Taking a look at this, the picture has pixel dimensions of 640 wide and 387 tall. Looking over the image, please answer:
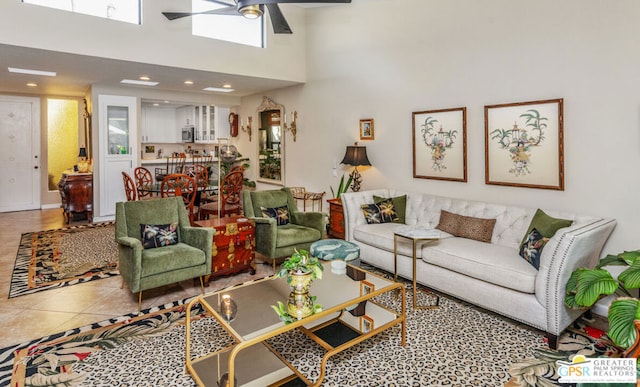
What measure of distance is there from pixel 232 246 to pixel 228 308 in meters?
1.67

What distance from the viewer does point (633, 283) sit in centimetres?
230

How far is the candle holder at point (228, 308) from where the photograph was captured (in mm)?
2238

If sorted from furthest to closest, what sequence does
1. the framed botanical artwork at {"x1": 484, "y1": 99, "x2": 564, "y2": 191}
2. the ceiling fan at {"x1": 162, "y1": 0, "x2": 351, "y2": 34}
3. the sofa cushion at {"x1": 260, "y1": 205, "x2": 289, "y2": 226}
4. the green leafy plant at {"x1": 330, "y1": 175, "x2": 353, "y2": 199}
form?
the green leafy plant at {"x1": 330, "y1": 175, "x2": 353, "y2": 199}, the sofa cushion at {"x1": 260, "y1": 205, "x2": 289, "y2": 226}, the framed botanical artwork at {"x1": 484, "y1": 99, "x2": 564, "y2": 191}, the ceiling fan at {"x1": 162, "y1": 0, "x2": 351, "y2": 34}

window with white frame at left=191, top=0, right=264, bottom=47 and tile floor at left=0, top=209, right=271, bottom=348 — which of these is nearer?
tile floor at left=0, top=209, right=271, bottom=348

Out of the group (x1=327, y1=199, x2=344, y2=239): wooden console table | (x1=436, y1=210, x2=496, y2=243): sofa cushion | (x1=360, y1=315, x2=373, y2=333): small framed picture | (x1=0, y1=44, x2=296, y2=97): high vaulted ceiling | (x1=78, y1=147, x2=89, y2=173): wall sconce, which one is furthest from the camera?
(x1=78, y1=147, x2=89, y2=173): wall sconce

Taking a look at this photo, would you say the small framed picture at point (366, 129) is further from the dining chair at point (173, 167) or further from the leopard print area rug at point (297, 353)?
the dining chair at point (173, 167)

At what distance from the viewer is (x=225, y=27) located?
18.7 ft

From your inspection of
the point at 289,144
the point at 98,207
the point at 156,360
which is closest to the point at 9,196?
the point at 98,207

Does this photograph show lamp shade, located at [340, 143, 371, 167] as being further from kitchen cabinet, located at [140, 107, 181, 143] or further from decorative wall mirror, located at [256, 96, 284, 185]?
kitchen cabinet, located at [140, 107, 181, 143]

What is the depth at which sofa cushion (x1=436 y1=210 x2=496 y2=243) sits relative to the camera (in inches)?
145

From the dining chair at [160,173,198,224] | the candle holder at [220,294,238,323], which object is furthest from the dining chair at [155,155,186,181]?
the candle holder at [220,294,238,323]

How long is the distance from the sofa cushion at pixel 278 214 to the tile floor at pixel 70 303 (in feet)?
1.92

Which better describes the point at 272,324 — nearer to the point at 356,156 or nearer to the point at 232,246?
the point at 232,246

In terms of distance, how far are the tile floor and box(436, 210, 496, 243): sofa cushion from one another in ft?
6.94
